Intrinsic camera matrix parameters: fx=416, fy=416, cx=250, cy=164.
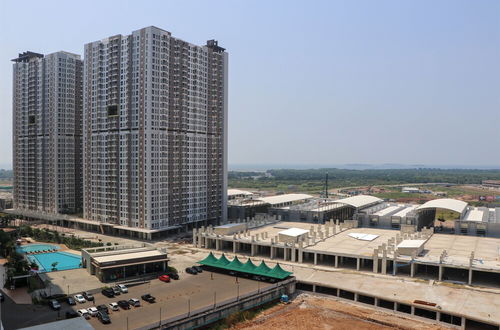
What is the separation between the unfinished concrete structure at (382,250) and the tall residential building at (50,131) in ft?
199

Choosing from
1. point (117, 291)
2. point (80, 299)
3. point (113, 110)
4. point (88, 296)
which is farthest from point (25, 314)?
point (113, 110)

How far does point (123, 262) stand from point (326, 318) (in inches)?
1366

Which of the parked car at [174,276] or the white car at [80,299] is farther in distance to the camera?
the parked car at [174,276]

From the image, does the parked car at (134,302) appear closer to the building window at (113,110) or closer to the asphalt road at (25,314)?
the asphalt road at (25,314)

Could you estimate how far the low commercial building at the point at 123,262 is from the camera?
Answer: 2704 inches

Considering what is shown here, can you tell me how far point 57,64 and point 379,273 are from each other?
370ft

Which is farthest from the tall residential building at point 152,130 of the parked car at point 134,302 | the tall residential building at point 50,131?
the parked car at point 134,302

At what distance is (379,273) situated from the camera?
74188 mm

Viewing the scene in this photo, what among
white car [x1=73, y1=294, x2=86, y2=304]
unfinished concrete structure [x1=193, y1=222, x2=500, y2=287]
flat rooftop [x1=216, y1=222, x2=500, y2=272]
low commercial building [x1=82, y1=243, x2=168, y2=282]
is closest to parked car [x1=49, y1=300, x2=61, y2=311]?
white car [x1=73, y1=294, x2=86, y2=304]

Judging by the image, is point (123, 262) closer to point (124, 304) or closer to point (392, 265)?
point (124, 304)

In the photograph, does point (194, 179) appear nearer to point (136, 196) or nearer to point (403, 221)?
point (136, 196)

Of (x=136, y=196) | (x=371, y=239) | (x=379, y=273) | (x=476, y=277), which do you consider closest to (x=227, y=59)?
(x=136, y=196)

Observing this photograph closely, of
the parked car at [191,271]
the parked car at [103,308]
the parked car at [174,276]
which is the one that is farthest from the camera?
the parked car at [191,271]

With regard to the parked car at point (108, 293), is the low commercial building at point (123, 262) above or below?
above
